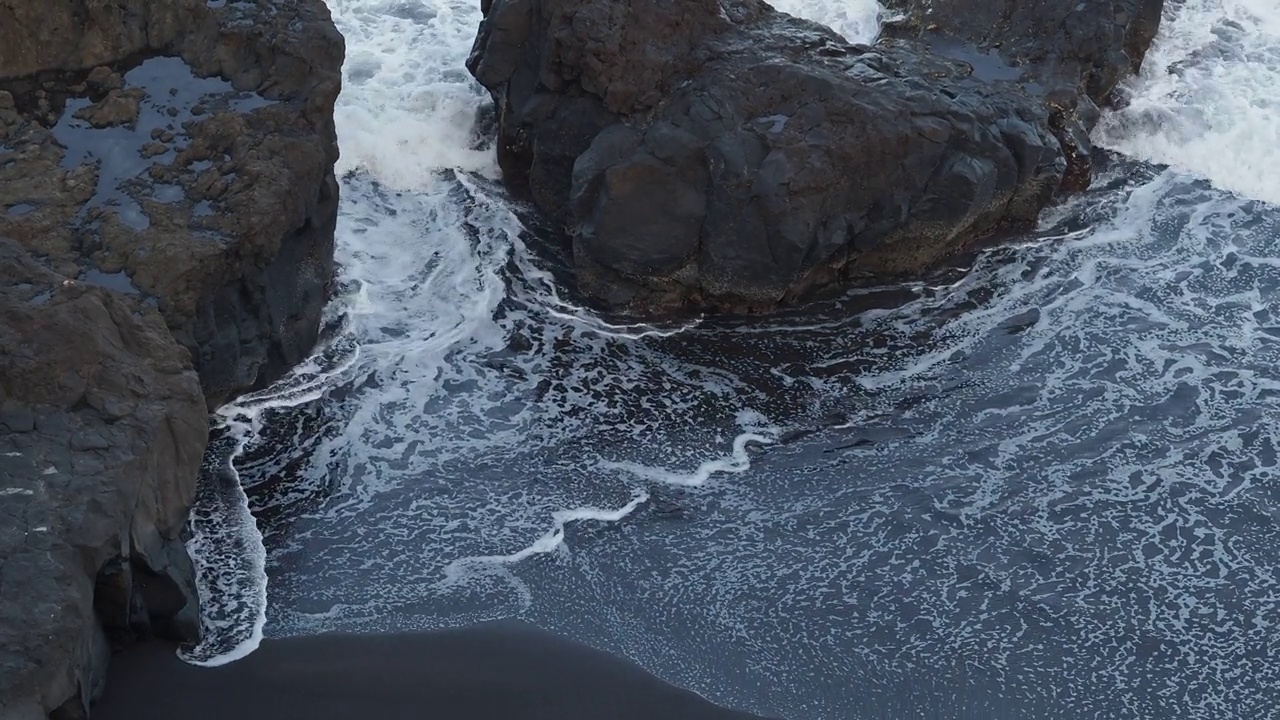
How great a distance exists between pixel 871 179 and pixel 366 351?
5.53 m

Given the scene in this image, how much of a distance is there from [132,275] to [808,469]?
6162mm

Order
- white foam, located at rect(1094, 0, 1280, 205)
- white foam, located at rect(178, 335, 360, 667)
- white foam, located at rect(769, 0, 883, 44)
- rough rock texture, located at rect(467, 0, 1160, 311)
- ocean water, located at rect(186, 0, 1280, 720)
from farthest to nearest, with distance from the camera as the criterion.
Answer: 1. white foam, located at rect(769, 0, 883, 44)
2. white foam, located at rect(1094, 0, 1280, 205)
3. rough rock texture, located at rect(467, 0, 1160, 311)
4. ocean water, located at rect(186, 0, 1280, 720)
5. white foam, located at rect(178, 335, 360, 667)

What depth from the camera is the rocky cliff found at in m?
9.16

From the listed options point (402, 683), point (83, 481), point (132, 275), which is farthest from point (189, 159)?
point (402, 683)

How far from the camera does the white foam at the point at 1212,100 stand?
17672 mm

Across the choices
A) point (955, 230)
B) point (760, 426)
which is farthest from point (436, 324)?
point (955, 230)

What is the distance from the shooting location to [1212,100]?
18.7 metres

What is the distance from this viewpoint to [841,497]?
12.0 metres

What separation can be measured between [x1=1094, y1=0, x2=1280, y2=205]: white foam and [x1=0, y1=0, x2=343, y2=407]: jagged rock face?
1058 cm

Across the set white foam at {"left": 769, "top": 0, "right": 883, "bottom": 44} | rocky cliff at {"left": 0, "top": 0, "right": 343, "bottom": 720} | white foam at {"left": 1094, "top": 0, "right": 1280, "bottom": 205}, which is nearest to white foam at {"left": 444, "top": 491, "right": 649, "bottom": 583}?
rocky cliff at {"left": 0, "top": 0, "right": 343, "bottom": 720}

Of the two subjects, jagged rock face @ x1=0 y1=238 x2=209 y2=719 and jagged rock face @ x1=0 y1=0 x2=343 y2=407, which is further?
jagged rock face @ x1=0 y1=0 x2=343 y2=407

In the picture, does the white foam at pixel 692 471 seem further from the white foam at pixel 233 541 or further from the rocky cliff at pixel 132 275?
the rocky cliff at pixel 132 275

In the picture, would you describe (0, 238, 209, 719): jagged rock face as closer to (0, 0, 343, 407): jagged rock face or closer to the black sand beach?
the black sand beach

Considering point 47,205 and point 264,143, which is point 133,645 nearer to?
point 47,205
